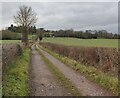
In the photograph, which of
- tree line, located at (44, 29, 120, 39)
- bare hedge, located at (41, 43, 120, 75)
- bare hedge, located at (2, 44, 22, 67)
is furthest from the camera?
tree line, located at (44, 29, 120, 39)

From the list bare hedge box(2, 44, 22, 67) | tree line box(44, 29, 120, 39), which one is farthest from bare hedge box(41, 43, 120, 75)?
tree line box(44, 29, 120, 39)

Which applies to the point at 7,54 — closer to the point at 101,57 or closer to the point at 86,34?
the point at 101,57

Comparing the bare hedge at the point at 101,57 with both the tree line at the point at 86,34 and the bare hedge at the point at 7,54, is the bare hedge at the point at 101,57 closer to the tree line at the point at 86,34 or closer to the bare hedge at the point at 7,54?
the bare hedge at the point at 7,54

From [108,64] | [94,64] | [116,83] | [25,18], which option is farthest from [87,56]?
[25,18]

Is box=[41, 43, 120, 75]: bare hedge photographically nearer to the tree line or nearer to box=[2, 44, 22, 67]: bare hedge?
box=[2, 44, 22, 67]: bare hedge

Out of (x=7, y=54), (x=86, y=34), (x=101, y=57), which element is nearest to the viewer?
(x=7, y=54)

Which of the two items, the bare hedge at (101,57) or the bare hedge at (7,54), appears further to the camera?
the bare hedge at (101,57)

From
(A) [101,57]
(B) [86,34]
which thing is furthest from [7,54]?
(B) [86,34]

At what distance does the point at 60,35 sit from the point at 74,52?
82364 mm

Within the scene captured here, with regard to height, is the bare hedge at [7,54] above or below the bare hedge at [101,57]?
above

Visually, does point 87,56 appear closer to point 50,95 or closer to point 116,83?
point 116,83

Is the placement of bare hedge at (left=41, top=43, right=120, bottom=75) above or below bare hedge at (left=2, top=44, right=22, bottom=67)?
below

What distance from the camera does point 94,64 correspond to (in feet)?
68.6

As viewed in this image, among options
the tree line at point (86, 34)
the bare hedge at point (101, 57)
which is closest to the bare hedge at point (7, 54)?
the bare hedge at point (101, 57)
